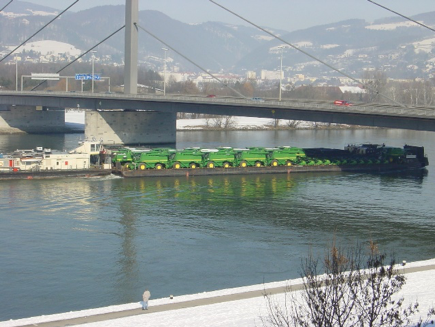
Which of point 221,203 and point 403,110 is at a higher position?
point 403,110

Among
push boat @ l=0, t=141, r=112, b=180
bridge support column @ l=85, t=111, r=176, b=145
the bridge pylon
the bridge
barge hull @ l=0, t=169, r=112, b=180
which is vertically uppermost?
the bridge pylon

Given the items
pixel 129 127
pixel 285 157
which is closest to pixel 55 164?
pixel 285 157

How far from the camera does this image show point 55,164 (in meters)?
40.8

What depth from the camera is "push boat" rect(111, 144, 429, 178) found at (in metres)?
42.4

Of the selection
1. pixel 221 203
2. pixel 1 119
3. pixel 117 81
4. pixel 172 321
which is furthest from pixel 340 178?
pixel 117 81

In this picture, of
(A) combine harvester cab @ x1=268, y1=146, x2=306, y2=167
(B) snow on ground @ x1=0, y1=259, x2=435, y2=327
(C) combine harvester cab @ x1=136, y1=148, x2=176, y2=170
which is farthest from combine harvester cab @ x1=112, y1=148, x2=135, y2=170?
(B) snow on ground @ x1=0, y1=259, x2=435, y2=327

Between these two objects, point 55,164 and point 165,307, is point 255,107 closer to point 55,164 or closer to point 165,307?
point 55,164

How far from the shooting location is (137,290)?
19.6 metres

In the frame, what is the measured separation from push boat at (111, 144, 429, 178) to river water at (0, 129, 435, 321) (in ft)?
3.41

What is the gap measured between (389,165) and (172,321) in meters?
34.3

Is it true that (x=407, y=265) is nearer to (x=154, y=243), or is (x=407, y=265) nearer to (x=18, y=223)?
(x=154, y=243)

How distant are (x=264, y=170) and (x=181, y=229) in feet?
56.7

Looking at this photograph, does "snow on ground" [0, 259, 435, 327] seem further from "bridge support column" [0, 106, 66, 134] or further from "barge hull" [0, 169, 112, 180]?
"bridge support column" [0, 106, 66, 134]

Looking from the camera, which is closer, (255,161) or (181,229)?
(181,229)
